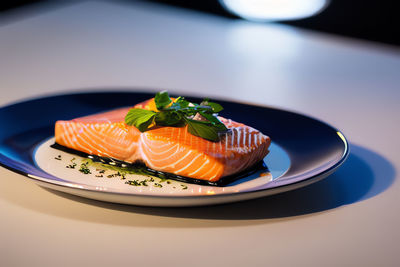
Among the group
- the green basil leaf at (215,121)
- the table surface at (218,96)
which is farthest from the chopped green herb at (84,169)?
the green basil leaf at (215,121)

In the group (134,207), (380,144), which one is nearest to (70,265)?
(134,207)

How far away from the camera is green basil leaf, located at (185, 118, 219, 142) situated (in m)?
1.73

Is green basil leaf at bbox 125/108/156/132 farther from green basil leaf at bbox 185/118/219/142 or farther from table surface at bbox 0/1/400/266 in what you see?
table surface at bbox 0/1/400/266

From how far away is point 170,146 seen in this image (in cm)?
173

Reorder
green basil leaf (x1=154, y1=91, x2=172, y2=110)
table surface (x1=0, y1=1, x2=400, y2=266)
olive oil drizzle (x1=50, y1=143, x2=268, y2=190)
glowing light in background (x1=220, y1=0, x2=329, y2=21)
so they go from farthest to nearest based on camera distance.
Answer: glowing light in background (x1=220, y1=0, x2=329, y2=21) < green basil leaf (x1=154, y1=91, x2=172, y2=110) < olive oil drizzle (x1=50, y1=143, x2=268, y2=190) < table surface (x1=0, y1=1, x2=400, y2=266)

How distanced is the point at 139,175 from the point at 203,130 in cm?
25

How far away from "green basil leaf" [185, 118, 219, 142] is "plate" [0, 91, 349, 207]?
0.55ft

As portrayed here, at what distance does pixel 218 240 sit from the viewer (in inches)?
56.5

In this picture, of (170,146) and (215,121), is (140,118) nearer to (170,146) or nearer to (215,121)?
(170,146)

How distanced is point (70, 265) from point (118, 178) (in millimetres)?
430

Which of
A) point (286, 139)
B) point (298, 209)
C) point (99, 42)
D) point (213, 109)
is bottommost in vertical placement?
point (298, 209)

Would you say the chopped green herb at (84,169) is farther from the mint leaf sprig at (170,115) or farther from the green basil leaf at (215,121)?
the green basil leaf at (215,121)

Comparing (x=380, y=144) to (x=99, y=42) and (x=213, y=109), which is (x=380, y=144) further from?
(x=99, y=42)

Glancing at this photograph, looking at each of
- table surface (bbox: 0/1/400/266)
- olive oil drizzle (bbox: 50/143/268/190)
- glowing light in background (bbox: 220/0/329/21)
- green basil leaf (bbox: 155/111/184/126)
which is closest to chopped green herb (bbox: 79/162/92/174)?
olive oil drizzle (bbox: 50/143/268/190)
